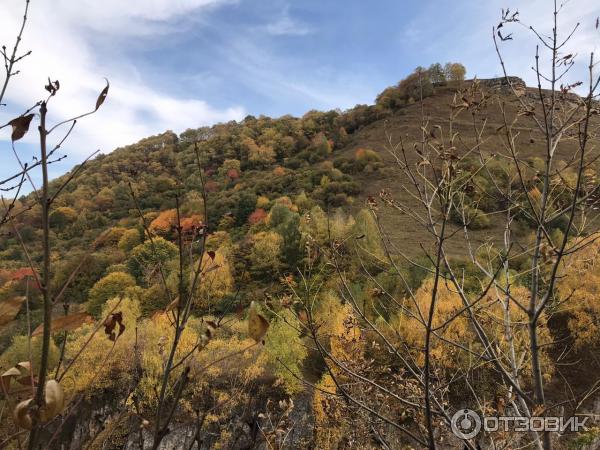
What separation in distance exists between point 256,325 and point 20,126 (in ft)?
2.21

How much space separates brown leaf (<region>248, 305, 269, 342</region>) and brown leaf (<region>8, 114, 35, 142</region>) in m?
0.62

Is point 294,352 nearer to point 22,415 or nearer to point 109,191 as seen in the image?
point 22,415

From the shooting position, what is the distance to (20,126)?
87cm

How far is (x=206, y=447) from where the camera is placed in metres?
17.0

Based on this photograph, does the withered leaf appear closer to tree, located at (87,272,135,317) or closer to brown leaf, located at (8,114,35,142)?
brown leaf, located at (8,114,35,142)

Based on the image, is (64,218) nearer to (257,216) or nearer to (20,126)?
(257,216)

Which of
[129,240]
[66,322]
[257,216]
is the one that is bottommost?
[66,322]

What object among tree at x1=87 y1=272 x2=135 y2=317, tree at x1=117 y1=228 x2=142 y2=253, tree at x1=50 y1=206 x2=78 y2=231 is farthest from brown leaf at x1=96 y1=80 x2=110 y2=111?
tree at x1=50 y1=206 x2=78 y2=231

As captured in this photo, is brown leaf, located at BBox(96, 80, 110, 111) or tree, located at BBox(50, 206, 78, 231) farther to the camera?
tree, located at BBox(50, 206, 78, 231)

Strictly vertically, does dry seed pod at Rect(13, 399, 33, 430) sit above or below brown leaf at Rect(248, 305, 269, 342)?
below

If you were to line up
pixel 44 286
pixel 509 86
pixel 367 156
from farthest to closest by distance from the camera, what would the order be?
1. pixel 367 156
2. pixel 509 86
3. pixel 44 286

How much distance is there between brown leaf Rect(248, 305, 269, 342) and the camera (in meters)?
0.91

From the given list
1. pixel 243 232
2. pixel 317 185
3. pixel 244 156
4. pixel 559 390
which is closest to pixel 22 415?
pixel 559 390

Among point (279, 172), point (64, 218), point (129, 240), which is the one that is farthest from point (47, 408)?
point (279, 172)
